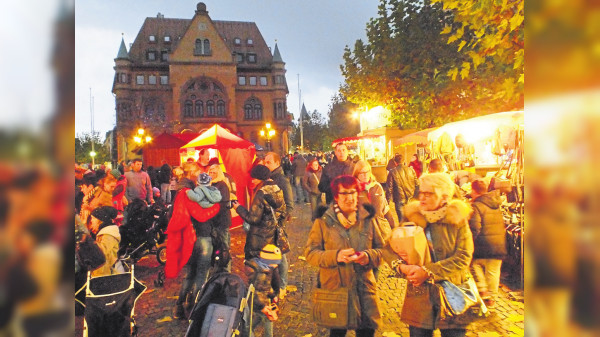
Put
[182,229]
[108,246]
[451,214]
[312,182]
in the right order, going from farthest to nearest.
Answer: [312,182], [182,229], [108,246], [451,214]

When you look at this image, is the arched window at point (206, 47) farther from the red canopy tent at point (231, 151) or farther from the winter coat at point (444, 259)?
the winter coat at point (444, 259)

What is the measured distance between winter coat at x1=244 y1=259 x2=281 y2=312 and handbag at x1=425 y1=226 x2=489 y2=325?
201 centimetres

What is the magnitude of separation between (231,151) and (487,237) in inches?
276

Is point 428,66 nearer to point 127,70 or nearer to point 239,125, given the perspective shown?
point 239,125

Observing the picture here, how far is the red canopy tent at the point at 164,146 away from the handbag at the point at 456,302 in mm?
13632

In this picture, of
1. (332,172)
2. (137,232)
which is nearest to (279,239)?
(332,172)

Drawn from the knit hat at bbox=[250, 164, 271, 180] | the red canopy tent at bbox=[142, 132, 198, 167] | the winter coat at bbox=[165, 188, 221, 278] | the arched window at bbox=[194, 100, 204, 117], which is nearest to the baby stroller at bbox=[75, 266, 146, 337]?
the winter coat at bbox=[165, 188, 221, 278]

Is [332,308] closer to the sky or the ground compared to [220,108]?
closer to the ground

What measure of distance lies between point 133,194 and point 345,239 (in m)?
7.29

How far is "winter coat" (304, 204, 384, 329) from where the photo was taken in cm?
314

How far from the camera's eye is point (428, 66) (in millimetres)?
14273

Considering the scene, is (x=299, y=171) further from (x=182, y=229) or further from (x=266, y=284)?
(x=266, y=284)

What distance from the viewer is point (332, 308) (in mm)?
3096

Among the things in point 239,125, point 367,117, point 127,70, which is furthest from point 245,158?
point 127,70
